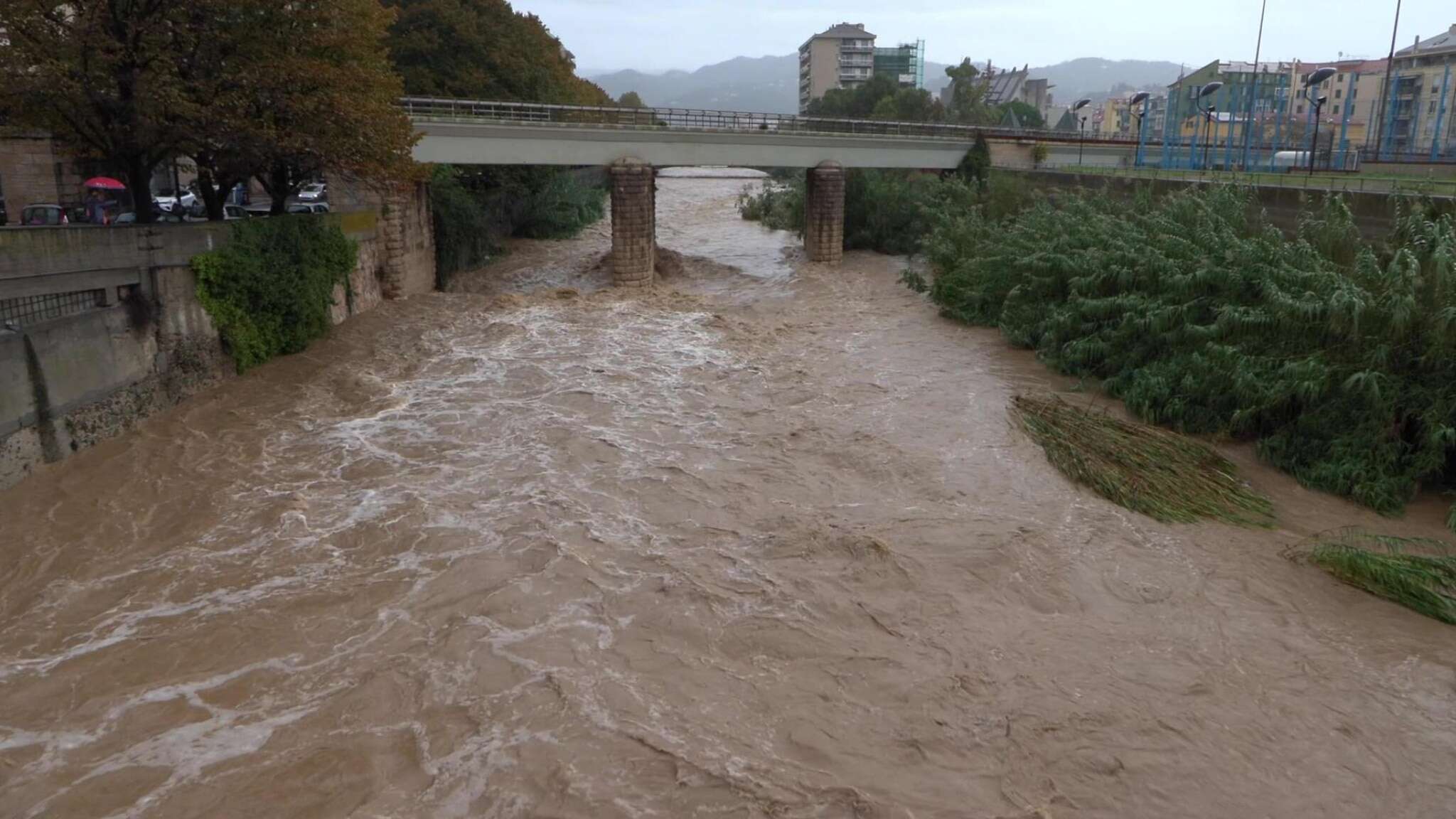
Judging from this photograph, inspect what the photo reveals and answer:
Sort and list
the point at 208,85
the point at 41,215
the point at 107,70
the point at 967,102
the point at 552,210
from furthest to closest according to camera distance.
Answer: the point at 967,102
the point at 552,210
the point at 41,215
the point at 208,85
the point at 107,70

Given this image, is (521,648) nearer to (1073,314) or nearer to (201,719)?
(201,719)

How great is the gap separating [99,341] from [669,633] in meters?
12.0

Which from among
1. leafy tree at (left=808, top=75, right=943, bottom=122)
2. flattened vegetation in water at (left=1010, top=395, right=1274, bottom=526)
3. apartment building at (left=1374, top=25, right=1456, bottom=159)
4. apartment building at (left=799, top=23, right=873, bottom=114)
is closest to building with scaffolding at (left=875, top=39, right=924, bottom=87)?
apartment building at (left=799, top=23, right=873, bottom=114)

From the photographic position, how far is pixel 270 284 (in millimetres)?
→ 21172

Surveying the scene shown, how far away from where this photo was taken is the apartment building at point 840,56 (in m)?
152

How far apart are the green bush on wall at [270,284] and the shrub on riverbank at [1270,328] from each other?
56.2ft

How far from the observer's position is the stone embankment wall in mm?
14375

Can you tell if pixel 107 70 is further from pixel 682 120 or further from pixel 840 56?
pixel 840 56

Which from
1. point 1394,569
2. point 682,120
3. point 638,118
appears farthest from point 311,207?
point 1394,569

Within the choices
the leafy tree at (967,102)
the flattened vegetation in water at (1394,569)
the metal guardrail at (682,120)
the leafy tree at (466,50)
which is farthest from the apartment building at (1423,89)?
the flattened vegetation in water at (1394,569)

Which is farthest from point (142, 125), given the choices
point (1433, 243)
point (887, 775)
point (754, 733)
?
point (1433, 243)

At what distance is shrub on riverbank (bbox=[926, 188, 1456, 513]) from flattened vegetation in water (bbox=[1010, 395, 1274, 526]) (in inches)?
50.5

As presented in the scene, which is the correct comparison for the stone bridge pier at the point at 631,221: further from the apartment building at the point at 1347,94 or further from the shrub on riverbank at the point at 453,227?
the apartment building at the point at 1347,94

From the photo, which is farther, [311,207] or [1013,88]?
[1013,88]
